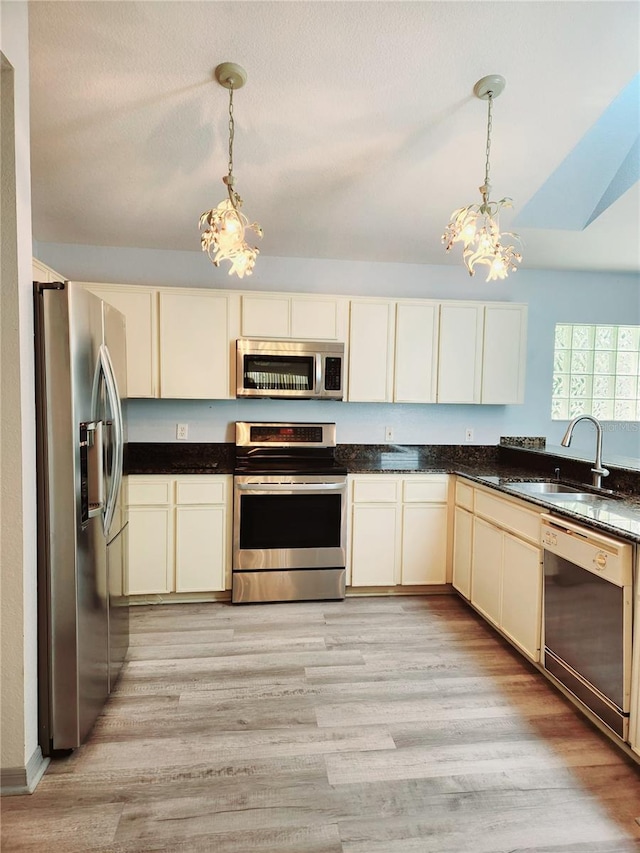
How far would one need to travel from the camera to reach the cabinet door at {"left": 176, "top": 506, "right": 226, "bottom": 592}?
3275 millimetres

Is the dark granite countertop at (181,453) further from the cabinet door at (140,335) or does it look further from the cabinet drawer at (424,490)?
the cabinet drawer at (424,490)

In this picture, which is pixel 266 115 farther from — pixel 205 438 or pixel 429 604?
pixel 429 604

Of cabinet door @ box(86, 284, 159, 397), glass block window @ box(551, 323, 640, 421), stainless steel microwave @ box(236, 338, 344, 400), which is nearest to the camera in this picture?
cabinet door @ box(86, 284, 159, 397)

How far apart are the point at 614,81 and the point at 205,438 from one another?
343 centimetres

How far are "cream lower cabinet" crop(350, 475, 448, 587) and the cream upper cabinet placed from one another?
1171 mm

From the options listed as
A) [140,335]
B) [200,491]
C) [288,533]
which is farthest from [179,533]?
[140,335]

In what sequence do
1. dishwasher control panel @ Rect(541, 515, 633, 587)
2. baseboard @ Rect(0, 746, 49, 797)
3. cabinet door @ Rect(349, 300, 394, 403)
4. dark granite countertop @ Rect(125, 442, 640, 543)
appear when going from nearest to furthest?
baseboard @ Rect(0, 746, 49, 797) → dishwasher control panel @ Rect(541, 515, 633, 587) → dark granite countertop @ Rect(125, 442, 640, 543) → cabinet door @ Rect(349, 300, 394, 403)

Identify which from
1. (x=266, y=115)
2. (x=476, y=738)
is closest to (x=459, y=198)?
A: (x=266, y=115)

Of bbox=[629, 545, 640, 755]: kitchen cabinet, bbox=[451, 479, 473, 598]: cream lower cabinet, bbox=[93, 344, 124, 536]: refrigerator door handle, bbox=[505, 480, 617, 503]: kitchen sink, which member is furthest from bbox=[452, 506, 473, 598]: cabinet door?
bbox=[93, 344, 124, 536]: refrigerator door handle

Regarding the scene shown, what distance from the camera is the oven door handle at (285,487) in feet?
10.7

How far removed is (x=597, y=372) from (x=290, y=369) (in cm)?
288

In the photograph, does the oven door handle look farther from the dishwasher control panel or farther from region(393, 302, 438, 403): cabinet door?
the dishwasher control panel

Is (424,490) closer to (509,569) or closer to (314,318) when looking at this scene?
(509,569)

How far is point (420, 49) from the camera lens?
2.24 metres
